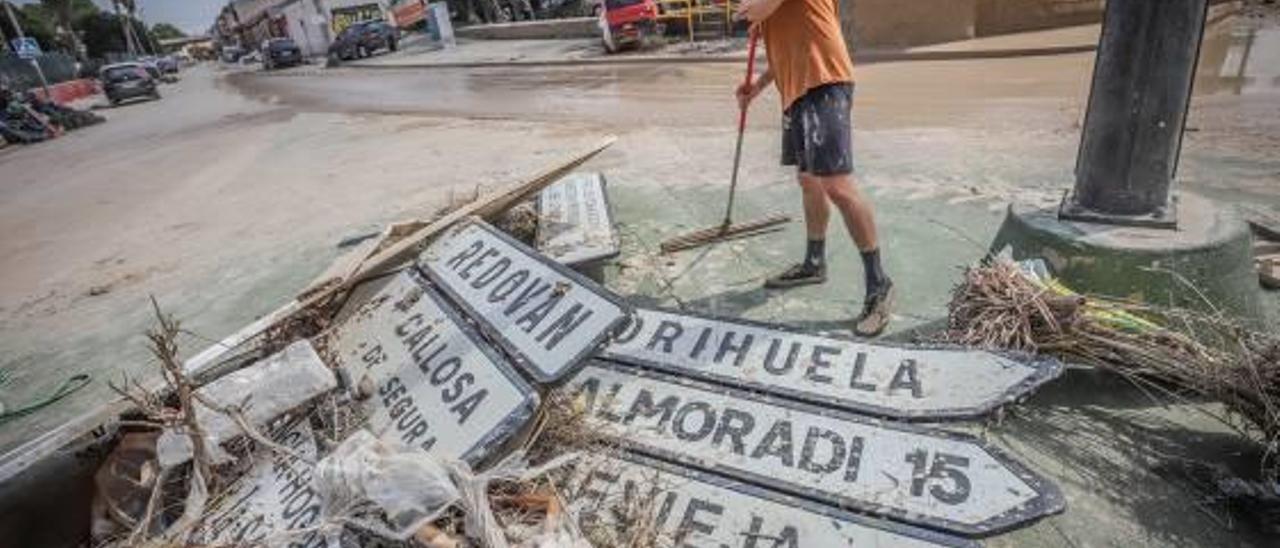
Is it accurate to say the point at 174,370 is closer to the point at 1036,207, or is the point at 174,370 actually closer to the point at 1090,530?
the point at 1090,530

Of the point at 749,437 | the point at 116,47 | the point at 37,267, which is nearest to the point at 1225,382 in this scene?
the point at 749,437

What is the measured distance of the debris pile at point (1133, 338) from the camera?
2.36 m

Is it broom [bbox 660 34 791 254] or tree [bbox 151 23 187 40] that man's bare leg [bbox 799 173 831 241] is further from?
tree [bbox 151 23 187 40]

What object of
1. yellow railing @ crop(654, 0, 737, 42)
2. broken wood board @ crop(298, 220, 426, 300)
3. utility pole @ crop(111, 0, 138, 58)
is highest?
utility pole @ crop(111, 0, 138, 58)

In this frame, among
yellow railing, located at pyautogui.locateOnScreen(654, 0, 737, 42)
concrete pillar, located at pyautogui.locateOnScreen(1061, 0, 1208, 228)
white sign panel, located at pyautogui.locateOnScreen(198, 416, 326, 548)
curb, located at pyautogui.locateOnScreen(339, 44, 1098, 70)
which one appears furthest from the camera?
yellow railing, located at pyautogui.locateOnScreen(654, 0, 737, 42)

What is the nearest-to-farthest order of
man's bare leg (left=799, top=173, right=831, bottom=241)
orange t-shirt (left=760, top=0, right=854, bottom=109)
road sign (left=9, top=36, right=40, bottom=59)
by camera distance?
orange t-shirt (left=760, top=0, right=854, bottom=109), man's bare leg (left=799, top=173, right=831, bottom=241), road sign (left=9, top=36, right=40, bottom=59)

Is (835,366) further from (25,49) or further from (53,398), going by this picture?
(25,49)

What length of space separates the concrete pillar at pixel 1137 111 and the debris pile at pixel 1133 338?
47 cm

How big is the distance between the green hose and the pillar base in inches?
198

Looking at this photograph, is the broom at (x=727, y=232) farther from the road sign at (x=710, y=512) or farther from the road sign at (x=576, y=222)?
the road sign at (x=710, y=512)

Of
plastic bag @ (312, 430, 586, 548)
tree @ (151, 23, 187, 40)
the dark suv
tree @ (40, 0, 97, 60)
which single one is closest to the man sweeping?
plastic bag @ (312, 430, 586, 548)

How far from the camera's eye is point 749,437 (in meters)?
2.49

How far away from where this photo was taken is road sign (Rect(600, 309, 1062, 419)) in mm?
2479

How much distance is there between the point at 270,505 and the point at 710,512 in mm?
1509
